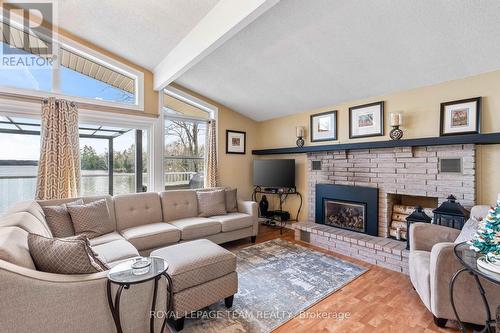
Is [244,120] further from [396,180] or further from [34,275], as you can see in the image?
[34,275]

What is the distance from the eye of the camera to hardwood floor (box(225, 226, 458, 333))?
184 centimetres

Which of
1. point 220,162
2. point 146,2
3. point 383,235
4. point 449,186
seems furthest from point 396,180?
point 146,2

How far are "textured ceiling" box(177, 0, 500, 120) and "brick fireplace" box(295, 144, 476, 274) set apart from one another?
2.89 ft

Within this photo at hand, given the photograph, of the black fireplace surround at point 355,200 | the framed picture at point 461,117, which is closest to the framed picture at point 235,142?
the black fireplace surround at point 355,200

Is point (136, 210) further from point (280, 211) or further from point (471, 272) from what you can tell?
point (471, 272)

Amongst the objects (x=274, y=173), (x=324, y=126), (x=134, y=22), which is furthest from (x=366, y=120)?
(x=134, y=22)

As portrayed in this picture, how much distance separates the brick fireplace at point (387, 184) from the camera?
2.72 m

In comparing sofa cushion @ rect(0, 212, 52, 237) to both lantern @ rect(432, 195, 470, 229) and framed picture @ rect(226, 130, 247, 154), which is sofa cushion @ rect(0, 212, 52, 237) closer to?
framed picture @ rect(226, 130, 247, 154)

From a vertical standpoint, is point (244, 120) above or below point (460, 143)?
above

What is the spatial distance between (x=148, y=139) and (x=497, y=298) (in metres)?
4.34

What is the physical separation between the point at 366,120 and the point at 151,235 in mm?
3331

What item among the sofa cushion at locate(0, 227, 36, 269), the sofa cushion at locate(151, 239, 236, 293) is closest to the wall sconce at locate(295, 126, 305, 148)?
the sofa cushion at locate(151, 239, 236, 293)

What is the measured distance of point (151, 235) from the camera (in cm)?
279

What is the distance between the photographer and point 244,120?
16.9 ft
